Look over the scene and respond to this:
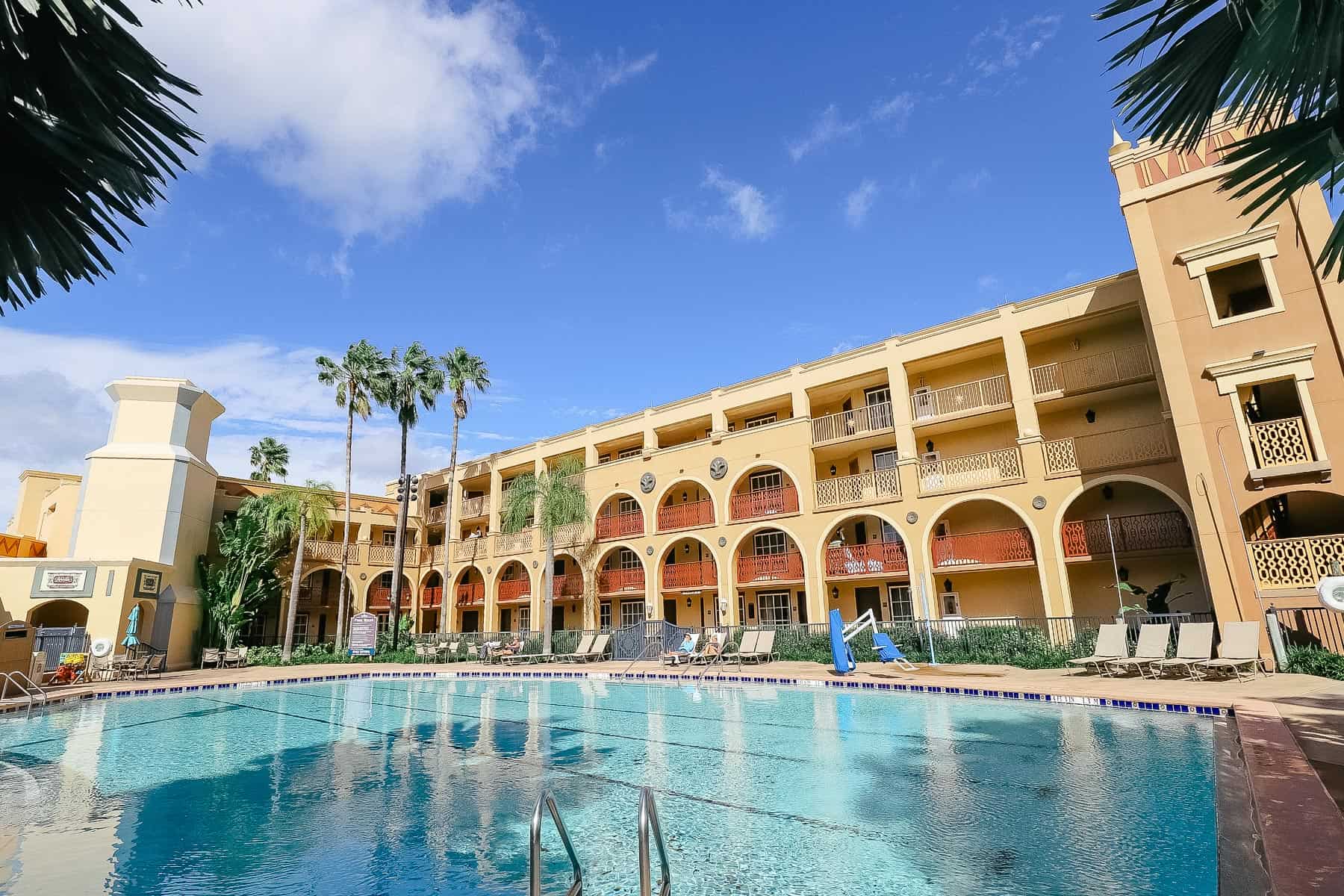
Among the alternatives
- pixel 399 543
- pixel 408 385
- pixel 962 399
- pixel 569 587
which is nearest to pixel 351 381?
pixel 408 385

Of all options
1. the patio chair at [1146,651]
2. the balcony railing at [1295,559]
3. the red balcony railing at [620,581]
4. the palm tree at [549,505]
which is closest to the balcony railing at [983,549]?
the patio chair at [1146,651]

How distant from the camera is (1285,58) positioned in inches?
138

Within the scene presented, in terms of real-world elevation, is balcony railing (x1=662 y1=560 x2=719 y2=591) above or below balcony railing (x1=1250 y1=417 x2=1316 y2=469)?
below

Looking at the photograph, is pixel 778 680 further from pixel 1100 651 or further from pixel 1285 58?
pixel 1285 58

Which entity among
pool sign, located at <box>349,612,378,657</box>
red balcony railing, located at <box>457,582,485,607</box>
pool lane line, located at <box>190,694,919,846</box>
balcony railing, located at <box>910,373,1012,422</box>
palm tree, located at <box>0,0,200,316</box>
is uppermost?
balcony railing, located at <box>910,373,1012,422</box>

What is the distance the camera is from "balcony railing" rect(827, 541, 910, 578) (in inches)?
790

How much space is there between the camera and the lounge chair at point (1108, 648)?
13.3 metres

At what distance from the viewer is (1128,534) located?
1669cm

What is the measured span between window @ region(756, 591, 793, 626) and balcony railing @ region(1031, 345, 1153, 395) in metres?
11.0

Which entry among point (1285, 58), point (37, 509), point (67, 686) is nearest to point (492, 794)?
point (1285, 58)

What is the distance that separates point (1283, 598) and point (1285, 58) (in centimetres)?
1345

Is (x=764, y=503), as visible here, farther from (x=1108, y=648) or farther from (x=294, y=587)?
(x=294, y=587)

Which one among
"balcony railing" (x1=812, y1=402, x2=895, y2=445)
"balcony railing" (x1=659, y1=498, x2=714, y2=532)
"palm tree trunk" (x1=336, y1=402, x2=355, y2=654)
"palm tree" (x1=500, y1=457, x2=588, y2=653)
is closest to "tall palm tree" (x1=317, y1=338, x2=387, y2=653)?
"palm tree trunk" (x1=336, y1=402, x2=355, y2=654)

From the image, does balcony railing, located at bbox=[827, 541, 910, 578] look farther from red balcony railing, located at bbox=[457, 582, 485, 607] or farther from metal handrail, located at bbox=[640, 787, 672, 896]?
red balcony railing, located at bbox=[457, 582, 485, 607]
